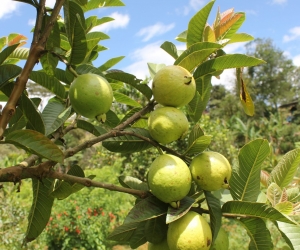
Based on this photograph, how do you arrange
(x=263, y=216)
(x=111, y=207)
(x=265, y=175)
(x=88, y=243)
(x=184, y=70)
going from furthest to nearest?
(x=111, y=207) < (x=88, y=243) < (x=265, y=175) < (x=184, y=70) < (x=263, y=216)

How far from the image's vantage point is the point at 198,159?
0.79 metres

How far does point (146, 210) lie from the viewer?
2.34 feet

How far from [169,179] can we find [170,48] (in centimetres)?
41

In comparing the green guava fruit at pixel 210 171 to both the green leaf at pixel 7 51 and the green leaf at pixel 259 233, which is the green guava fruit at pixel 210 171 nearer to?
the green leaf at pixel 259 233

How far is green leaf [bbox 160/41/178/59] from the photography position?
2.98ft

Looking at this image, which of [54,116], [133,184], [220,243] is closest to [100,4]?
[54,116]

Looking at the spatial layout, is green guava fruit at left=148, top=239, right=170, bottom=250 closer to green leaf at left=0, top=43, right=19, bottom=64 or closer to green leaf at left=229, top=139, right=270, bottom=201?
green leaf at left=229, top=139, right=270, bottom=201

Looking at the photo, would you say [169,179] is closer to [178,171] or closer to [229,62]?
[178,171]

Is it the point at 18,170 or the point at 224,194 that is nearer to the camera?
the point at 18,170

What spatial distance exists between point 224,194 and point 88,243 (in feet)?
11.5

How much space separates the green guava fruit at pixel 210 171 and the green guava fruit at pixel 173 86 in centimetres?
15

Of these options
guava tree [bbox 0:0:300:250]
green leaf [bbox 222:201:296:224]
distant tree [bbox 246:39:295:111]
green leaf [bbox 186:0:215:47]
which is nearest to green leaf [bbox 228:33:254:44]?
guava tree [bbox 0:0:300:250]

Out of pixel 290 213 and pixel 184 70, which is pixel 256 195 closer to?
pixel 290 213

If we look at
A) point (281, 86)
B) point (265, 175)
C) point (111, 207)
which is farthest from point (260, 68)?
point (265, 175)
